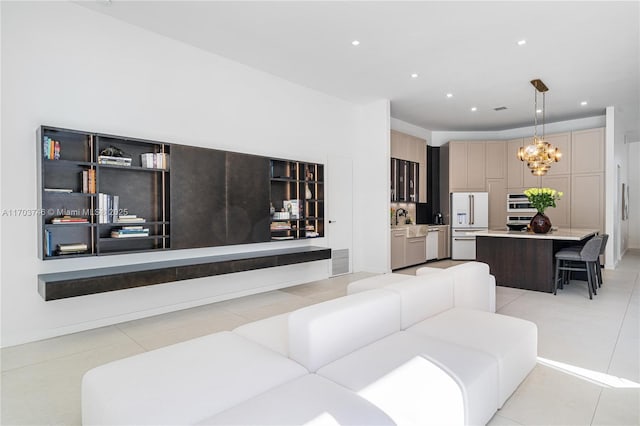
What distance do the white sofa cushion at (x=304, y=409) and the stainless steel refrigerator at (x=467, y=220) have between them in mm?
7749

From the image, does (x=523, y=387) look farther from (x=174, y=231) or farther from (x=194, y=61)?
(x=194, y=61)

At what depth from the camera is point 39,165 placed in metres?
3.25

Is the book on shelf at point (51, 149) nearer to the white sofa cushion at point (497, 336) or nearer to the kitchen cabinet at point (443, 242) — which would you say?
the white sofa cushion at point (497, 336)

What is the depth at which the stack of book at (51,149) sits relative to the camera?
3.19 meters

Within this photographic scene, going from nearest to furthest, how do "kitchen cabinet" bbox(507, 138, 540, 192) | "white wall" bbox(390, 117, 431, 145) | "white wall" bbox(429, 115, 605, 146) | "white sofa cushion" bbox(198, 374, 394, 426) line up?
"white sofa cushion" bbox(198, 374, 394, 426) → "white wall" bbox(429, 115, 605, 146) → "white wall" bbox(390, 117, 431, 145) → "kitchen cabinet" bbox(507, 138, 540, 192)

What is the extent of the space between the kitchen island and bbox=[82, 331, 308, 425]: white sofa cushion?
4.87 metres

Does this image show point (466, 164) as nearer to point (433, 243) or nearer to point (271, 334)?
point (433, 243)

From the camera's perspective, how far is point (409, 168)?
26.6 feet

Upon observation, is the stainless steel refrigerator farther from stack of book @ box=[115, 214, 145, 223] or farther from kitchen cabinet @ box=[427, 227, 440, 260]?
stack of book @ box=[115, 214, 145, 223]

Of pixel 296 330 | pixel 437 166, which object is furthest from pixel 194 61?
pixel 437 166

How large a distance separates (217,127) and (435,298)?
3.54m

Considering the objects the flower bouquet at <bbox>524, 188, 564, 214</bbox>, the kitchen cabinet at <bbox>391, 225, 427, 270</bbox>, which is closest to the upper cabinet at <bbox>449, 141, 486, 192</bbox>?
the kitchen cabinet at <bbox>391, 225, 427, 270</bbox>

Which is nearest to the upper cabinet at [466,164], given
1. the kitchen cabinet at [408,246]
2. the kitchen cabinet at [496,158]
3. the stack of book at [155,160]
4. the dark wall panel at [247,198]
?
the kitchen cabinet at [496,158]

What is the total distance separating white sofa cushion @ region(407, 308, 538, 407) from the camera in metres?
2.14
